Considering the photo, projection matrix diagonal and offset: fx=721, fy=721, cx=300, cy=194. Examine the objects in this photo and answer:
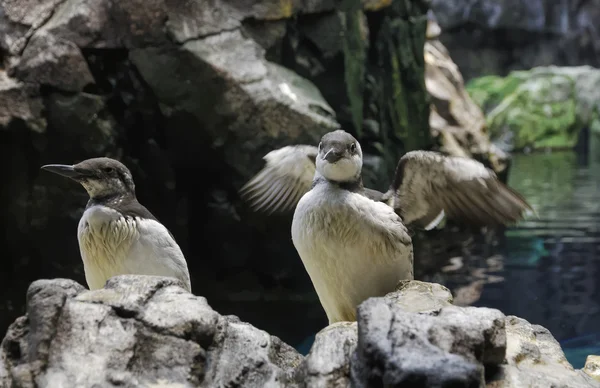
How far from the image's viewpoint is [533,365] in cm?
260

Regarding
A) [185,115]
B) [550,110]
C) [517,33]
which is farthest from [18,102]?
[517,33]

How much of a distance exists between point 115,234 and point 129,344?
117 centimetres

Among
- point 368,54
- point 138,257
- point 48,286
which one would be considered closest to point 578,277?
point 368,54

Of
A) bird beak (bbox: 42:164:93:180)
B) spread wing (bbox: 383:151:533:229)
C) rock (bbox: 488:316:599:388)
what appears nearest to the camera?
rock (bbox: 488:316:599:388)

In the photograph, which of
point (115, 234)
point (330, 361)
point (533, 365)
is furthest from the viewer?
point (115, 234)

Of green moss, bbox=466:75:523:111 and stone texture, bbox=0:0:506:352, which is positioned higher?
stone texture, bbox=0:0:506:352

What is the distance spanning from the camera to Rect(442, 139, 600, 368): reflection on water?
21.1ft

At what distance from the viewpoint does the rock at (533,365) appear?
7.83ft

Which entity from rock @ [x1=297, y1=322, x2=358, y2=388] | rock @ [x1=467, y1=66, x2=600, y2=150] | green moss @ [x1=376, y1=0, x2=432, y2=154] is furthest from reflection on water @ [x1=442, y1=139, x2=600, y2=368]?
rock @ [x1=467, y1=66, x2=600, y2=150]

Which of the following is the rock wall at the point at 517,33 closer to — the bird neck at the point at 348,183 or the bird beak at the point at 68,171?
the bird neck at the point at 348,183

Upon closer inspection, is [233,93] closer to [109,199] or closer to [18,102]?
[18,102]

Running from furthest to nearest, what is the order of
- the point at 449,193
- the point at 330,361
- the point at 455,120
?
the point at 455,120, the point at 449,193, the point at 330,361

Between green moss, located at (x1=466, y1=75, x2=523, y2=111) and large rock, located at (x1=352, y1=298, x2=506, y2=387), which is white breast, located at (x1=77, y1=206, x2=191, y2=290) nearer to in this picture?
large rock, located at (x1=352, y1=298, x2=506, y2=387)

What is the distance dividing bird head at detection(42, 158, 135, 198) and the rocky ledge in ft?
3.25
